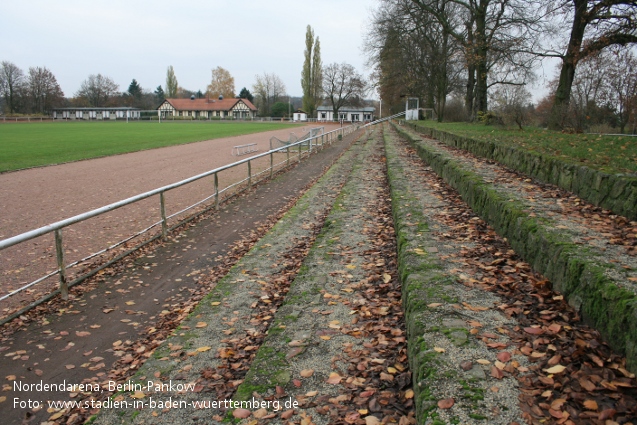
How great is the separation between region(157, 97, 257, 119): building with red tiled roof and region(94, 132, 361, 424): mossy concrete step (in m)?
107

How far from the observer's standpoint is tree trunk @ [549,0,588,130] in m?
15.0

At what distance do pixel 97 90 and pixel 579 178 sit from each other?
13224 cm

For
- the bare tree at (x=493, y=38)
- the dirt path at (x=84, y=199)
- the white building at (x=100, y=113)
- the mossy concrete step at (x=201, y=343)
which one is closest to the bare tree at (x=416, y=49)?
the bare tree at (x=493, y=38)

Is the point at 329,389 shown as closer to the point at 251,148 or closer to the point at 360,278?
the point at 360,278

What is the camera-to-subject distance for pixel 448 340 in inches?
128

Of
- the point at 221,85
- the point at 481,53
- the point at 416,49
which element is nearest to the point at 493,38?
the point at 481,53

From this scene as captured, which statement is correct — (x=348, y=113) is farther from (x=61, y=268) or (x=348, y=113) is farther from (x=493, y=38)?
(x=61, y=268)

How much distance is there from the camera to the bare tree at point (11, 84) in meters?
91.8

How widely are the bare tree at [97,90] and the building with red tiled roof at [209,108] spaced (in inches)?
626

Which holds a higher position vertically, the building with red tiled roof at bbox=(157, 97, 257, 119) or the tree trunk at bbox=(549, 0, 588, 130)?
the building with red tiled roof at bbox=(157, 97, 257, 119)

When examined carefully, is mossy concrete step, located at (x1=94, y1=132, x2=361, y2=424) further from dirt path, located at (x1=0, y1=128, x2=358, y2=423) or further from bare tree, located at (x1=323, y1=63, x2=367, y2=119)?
bare tree, located at (x1=323, y1=63, x2=367, y2=119)

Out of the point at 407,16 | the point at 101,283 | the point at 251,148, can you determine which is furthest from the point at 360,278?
the point at 407,16

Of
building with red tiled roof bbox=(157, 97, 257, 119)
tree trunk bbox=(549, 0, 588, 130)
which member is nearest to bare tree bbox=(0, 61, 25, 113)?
building with red tiled roof bbox=(157, 97, 257, 119)

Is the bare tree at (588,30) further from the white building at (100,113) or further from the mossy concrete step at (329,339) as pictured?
the white building at (100,113)
